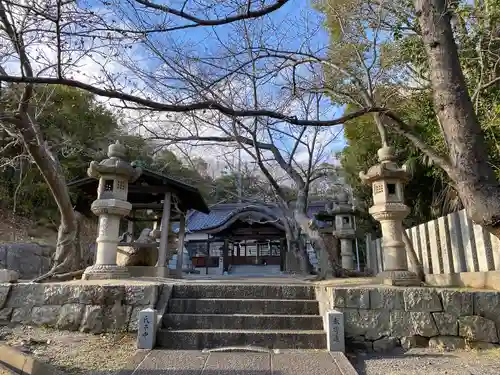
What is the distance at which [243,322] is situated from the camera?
17.2 ft

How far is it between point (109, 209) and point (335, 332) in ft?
15.5

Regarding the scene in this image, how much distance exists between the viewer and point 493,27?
284 inches

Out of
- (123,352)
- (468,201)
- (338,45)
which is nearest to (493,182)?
(468,201)

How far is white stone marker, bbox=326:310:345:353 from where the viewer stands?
464cm

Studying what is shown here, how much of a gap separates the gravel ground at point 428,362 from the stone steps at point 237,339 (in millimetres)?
591

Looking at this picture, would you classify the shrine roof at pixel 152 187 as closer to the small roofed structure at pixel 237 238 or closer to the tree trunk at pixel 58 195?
the tree trunk at pixel 58 195

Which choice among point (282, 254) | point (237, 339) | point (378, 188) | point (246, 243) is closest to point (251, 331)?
point (237, 339)

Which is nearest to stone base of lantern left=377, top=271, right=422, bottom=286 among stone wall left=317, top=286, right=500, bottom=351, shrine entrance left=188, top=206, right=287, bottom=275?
stone wall left=317, top=286, right=500, bottom=351

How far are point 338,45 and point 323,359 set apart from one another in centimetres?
653

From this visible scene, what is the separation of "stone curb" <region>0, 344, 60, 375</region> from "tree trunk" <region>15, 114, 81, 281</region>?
2739 millimetres

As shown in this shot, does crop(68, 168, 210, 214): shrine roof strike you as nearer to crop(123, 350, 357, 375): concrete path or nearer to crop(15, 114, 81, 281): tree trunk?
crop(15, 114, 81, 281): tree trunk

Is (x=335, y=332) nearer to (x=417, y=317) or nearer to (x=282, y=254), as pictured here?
(x=417, y=317)

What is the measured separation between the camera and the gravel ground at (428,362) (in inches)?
158

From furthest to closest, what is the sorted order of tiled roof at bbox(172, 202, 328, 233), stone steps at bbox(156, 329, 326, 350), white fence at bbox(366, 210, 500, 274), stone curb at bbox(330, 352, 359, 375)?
tiled roof at bbox(172, 202, 328, 233) → white fence at bbox(366, 210, 500, 274) → stone steps at bbox(156, 329, 326, 350) → stone curb at bbox(330, 352, 359, 375)
